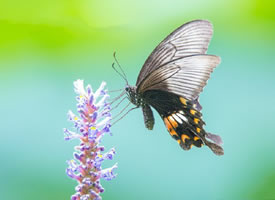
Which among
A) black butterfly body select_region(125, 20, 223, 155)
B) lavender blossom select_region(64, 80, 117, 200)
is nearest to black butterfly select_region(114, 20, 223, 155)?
black butterfly body select_region(125, 20, 223, 155)

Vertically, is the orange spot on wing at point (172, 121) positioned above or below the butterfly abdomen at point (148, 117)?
below

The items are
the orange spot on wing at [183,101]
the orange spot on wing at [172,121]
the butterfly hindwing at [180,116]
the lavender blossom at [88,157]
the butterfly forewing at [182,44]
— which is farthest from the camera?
the orange spot on wing at [172,121]

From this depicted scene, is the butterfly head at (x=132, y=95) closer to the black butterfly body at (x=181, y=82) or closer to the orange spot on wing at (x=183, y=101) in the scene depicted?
the black butterfly body at (x=181, y=82)

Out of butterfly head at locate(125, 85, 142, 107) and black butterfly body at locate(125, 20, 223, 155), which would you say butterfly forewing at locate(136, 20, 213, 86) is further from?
butterfly head at locate(125, 85, 142, 107)

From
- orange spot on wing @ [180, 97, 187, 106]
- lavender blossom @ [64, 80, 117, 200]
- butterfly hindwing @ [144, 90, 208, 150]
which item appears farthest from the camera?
orange spot on wing @ [180, 97, 187, 106]

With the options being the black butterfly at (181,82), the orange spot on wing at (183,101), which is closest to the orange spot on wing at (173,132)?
the black butterfly at (181,82)

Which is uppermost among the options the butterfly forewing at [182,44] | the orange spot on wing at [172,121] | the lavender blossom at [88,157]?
the butterfly forewing at [182,44]

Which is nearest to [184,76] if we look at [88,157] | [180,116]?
[180,116]

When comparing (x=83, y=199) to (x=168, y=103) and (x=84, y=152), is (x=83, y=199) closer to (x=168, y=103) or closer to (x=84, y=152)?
(x=84, y=152)

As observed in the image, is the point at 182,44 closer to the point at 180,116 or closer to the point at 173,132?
the point at 180,116
